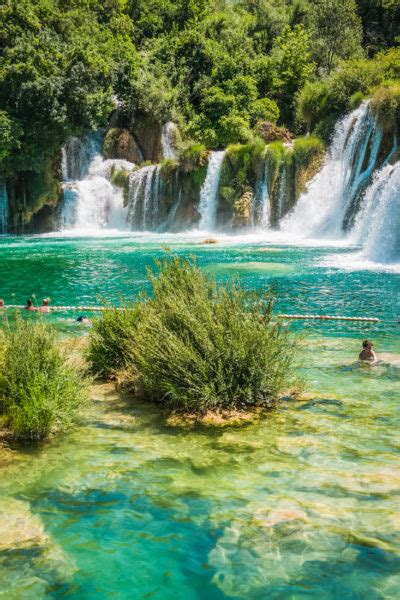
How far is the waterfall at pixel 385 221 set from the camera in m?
24.8

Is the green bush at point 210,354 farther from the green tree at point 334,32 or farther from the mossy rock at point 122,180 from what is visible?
the green tree at point 334,32

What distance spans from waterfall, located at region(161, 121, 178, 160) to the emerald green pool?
41.7 m

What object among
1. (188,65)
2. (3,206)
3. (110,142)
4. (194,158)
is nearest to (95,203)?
(110,142)

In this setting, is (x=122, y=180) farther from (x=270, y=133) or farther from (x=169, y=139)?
(x=270, y=133)

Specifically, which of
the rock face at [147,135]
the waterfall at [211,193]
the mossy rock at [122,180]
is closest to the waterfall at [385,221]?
the waterfall at [211,193]

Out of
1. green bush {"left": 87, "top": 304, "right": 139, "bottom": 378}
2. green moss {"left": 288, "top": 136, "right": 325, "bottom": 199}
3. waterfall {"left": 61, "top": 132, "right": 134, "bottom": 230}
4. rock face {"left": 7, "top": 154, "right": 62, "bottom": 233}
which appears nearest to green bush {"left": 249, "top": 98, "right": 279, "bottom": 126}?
green moss {"left": 288, "top": 136, "right": 325, "bottom": 199}

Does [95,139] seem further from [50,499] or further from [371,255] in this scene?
[50,499]

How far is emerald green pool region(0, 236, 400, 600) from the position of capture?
4.45m

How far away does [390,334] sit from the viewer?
13.0 metres

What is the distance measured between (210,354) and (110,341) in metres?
2.39

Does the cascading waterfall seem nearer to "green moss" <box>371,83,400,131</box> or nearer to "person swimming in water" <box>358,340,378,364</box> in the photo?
"green moss" <box>371,83,400,131</box>

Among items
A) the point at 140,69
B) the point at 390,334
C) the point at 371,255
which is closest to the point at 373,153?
the point at 371,255

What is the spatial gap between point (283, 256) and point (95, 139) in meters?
28.9

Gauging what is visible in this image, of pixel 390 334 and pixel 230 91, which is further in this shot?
pixel 230 91
